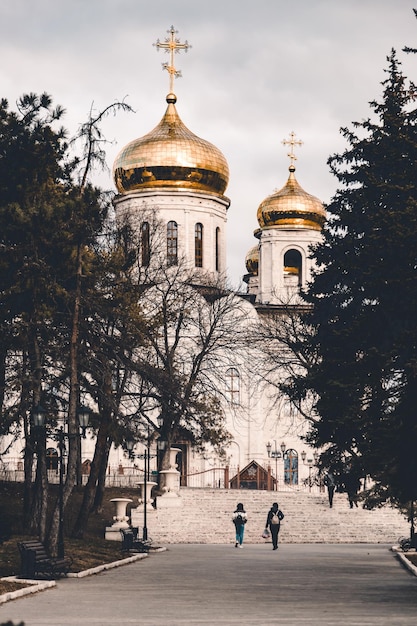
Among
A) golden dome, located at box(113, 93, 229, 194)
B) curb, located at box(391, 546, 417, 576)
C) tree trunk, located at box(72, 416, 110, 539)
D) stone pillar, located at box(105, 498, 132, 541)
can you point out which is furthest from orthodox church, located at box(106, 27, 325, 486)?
curb, located at box(391, 546, 417, 576)

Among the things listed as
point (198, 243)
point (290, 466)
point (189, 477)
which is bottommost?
point (189, 477)

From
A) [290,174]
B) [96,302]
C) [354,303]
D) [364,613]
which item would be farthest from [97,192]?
[290,174]

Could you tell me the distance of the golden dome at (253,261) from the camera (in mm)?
78375

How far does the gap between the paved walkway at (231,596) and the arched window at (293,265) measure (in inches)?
1714

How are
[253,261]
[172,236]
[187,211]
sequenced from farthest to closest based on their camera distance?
[253,261] → [172,236] → [187,211]

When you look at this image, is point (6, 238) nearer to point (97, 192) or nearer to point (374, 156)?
point (97, 192)

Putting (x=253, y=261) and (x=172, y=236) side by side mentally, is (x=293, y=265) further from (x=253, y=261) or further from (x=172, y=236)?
(x=172, y=236)

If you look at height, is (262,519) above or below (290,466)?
below

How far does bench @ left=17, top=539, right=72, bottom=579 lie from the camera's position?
20.4 metres

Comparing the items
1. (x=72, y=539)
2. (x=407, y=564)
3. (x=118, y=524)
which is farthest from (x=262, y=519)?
(x=407, y=564)

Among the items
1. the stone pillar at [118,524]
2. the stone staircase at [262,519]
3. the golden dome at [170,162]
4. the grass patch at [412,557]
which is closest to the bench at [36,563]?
the grass patch at [412,557]

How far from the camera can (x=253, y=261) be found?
78875 mm

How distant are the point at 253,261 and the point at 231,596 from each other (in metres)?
61.5

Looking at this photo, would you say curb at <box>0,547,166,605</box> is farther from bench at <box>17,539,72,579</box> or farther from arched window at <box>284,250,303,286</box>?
arched window at <box>284,250,303,286</box>
